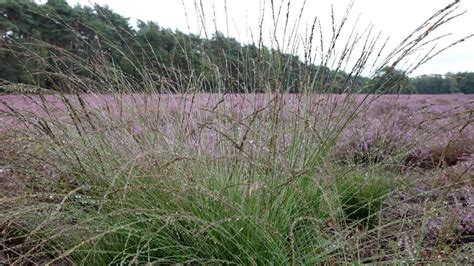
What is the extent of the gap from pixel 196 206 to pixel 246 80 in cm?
123

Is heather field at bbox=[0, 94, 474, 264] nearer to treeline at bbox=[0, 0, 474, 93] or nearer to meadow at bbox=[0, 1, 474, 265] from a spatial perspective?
meadow at bbox=[0, 1, 474, 265]

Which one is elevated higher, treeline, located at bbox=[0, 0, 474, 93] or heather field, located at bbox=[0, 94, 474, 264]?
treeline, located at bbox=[0, 0, 474, 93]

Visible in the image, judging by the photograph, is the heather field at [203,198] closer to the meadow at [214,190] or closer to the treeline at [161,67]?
the meadow at [214,190]

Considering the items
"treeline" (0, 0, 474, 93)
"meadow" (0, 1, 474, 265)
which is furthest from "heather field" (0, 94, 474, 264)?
"treeline" (0, 0, 474, 93)

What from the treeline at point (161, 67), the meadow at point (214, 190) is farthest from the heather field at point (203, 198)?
the treeline at point (161, 67)

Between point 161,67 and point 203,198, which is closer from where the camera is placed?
point 203,198

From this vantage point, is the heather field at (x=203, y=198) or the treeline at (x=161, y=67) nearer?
the heather field at (x=203, y=198)

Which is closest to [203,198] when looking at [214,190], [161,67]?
[214,190]

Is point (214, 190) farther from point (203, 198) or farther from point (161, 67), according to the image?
point (161, 67)

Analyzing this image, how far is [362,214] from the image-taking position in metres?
2.28

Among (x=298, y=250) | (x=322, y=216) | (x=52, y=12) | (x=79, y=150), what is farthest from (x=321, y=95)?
(x=52, y=12)

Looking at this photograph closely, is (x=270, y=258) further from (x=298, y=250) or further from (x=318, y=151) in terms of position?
(x=318, y=151)

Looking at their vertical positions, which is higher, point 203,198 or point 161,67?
point 161,67

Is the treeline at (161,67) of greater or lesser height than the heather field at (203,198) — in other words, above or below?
above
